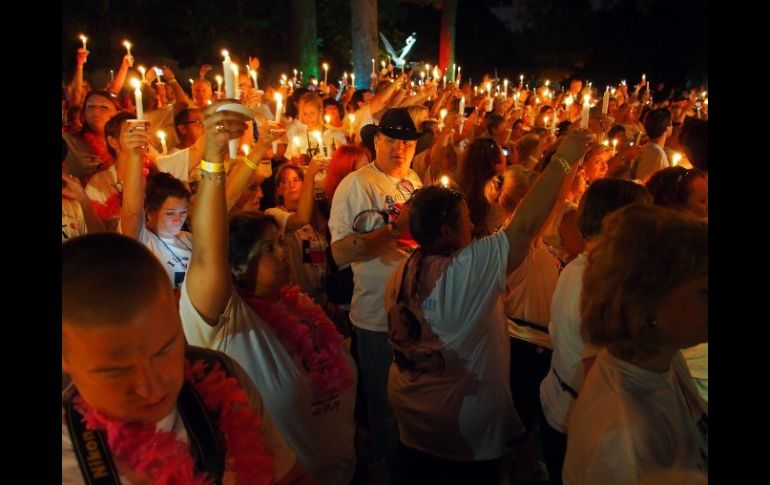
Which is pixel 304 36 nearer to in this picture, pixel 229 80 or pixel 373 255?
pixel 373 255

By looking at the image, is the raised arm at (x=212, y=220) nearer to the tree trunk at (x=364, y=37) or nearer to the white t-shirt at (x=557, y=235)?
the white t-shirt at (x=557, y=235)

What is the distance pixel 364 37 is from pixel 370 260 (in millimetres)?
12310

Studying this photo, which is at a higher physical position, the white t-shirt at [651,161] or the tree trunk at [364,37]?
the tree trunk at [364,37]

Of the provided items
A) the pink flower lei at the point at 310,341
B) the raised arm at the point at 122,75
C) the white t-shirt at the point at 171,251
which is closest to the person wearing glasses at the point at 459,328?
the pink flower lei at the point at 310,341

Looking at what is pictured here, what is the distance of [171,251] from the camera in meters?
3.23

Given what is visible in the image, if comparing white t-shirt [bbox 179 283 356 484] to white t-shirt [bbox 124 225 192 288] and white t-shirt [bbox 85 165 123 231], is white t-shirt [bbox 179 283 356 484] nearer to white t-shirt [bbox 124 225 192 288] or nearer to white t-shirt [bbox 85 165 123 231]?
white t-shirt [bbox 124 225 192 288]

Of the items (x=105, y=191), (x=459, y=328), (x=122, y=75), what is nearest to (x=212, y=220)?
(x=459, y=328)

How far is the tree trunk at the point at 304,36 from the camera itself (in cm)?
1745

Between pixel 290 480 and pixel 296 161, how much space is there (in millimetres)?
3518

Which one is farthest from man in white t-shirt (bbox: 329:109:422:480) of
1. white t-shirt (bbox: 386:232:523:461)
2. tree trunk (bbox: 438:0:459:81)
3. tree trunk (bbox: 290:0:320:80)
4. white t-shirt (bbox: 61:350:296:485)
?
tree trunk (bbox: 438:0:459:81)

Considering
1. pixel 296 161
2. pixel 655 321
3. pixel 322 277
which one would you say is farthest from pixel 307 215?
pixel 655 321

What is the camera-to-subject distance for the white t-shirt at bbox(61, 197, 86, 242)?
326 cm

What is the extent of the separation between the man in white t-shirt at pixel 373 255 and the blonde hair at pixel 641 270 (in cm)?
171
